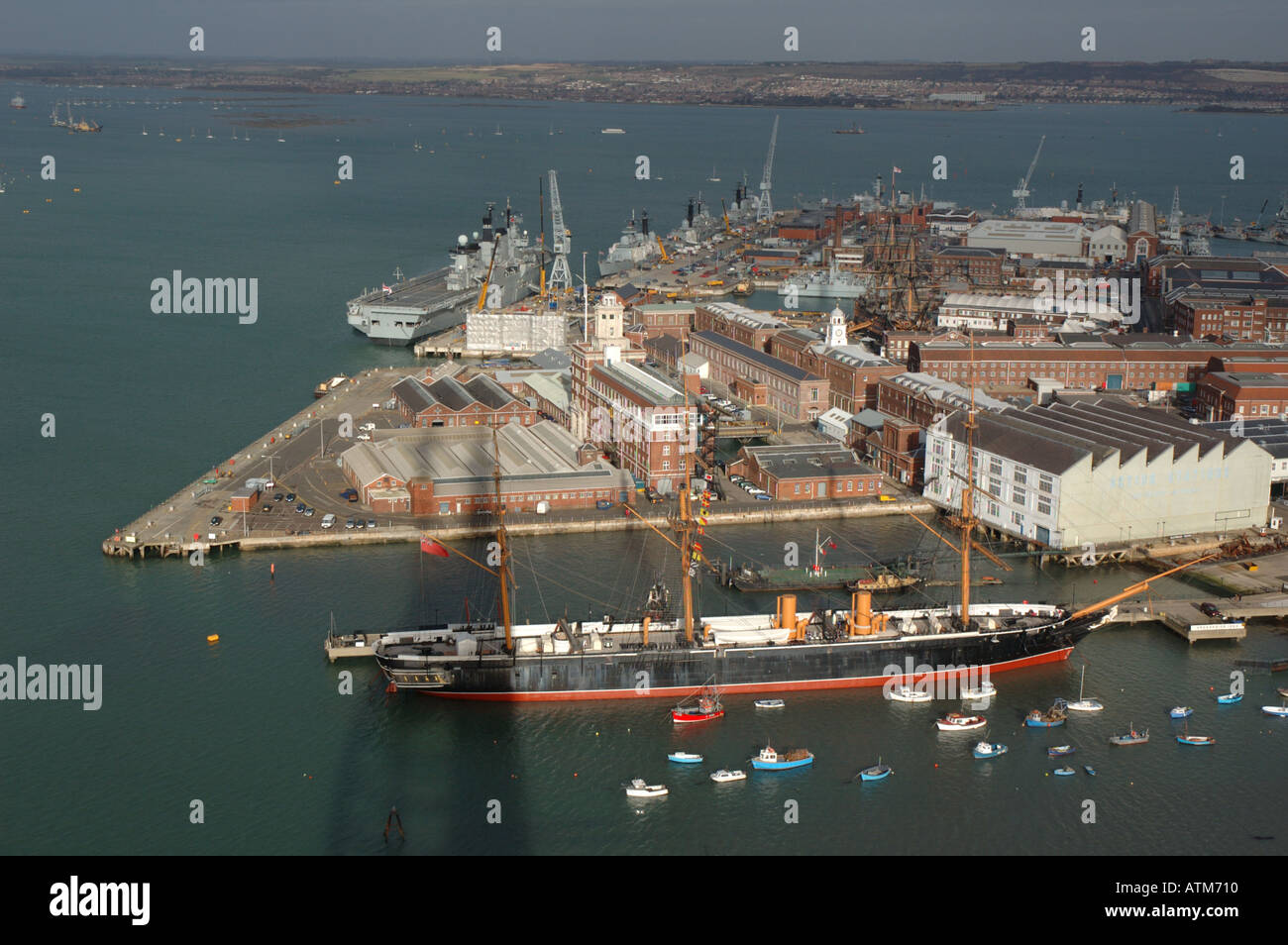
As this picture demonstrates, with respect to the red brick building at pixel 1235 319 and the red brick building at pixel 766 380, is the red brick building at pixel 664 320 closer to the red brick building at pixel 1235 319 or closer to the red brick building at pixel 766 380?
the red brick building at pixel 766 380

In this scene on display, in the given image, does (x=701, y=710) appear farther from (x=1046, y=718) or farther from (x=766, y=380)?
(x=766, y=380)

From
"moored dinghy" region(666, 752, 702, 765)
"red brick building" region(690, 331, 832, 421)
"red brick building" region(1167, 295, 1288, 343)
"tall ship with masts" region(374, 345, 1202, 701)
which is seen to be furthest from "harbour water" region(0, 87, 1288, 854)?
"red brick building" region(1167, 295, 1288, 343)

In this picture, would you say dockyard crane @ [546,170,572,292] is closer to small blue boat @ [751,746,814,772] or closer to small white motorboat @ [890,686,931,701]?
small white motorboat @ [890,686,931,701]

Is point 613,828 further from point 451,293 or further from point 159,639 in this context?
point 451,293

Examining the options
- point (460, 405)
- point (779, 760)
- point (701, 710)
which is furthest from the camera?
point (460, 405)

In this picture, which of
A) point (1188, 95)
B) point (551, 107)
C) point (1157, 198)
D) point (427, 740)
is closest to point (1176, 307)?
point (427, 740)

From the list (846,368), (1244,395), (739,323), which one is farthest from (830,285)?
(1244,395)
